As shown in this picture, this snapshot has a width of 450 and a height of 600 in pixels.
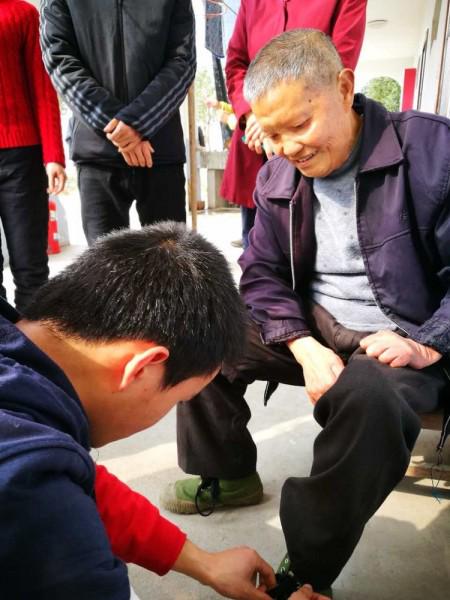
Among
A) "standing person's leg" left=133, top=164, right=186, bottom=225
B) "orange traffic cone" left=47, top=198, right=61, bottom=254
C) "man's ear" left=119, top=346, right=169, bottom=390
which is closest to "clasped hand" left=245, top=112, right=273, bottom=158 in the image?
"standing person's leg" left=133, top=164, right=186, bottom=225

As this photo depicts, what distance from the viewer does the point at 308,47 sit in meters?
1.06

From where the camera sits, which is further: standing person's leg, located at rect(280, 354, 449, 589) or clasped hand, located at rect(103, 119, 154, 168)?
clasped hand, located at rect(103, 119, 154, 168)

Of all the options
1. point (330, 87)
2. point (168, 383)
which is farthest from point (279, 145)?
point (168, 383)

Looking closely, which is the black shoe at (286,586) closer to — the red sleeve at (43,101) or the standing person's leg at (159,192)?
the standing person's leg at (159,192)

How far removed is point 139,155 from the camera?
161 cm

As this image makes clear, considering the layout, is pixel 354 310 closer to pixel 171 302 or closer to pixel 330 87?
pixel 330 87

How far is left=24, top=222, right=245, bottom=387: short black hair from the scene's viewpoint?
25.4 inches

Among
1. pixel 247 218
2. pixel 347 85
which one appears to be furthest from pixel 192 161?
pixel 347 85

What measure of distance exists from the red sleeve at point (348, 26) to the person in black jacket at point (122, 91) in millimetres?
477

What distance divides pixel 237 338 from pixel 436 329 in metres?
0.46

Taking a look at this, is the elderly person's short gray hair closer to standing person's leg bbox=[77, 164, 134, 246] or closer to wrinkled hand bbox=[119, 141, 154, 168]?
wrinkled hand bbox=[119, 141, 154, 168]

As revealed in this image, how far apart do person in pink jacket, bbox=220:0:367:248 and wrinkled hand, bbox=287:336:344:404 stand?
85cm

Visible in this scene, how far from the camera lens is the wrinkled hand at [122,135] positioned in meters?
1.55

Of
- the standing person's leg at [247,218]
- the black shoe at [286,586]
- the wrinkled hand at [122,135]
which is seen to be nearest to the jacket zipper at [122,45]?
the wrinkled hand at [122,135]
